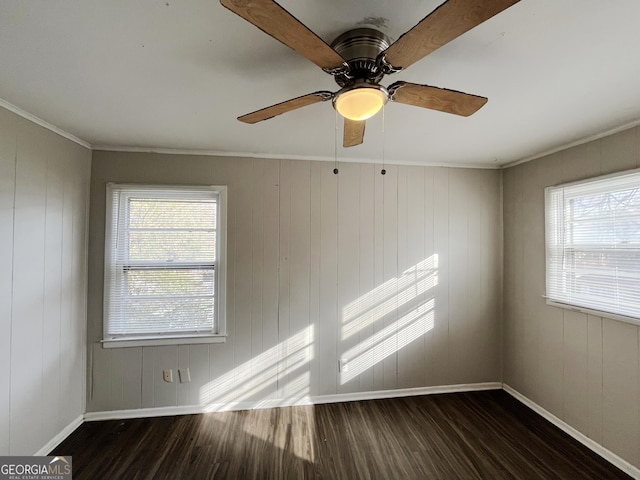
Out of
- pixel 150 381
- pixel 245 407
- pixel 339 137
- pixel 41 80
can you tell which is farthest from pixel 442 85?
pixel 150 381

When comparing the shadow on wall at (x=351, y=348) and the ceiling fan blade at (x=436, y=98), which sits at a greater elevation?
the ceiling fan blade at (x=436, y=98)

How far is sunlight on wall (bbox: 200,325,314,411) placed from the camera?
2.65m

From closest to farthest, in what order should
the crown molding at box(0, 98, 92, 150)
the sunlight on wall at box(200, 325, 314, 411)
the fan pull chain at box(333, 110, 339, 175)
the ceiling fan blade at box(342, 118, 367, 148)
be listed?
the ceiling fan blade at box(342, 118, 367, 148) → the crown molding at box(0, 98, 92, 150) → the fan pull chain at box(333, 110, 339, 175) → the sunlight on wall at box(200, 325, 314, 411)

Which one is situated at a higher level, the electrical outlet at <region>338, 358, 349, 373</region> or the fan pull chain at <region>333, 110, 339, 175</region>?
the fan pull chain at <region>333, 110, 339, 175</region>

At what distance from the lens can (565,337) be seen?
2426 mm

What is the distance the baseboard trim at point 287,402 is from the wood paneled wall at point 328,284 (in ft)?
0.17

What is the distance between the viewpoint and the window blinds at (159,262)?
2541mm

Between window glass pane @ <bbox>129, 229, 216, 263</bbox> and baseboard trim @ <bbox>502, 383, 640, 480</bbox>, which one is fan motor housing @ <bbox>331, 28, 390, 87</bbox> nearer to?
window glass pane @ <bbox>129, 229, 216, 263</bbox>

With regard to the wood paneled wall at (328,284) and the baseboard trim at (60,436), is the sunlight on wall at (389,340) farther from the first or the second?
the baseboard trim at (60,436)

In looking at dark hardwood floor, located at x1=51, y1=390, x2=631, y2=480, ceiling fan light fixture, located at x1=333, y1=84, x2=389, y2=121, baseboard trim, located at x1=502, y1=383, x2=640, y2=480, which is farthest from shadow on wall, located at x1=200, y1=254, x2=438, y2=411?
ceiling fan light fixture, located at x1=333, y1=84, x2=389, y2=121

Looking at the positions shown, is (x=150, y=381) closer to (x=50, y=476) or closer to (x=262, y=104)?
(x=50, y=476)

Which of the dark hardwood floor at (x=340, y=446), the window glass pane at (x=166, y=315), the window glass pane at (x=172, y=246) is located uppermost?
the window glass pane at (x=172, y=246)

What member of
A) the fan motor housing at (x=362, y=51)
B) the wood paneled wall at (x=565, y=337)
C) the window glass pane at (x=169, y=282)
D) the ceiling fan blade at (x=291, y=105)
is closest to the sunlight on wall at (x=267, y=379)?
the window glass pane at (x=169, y=282)

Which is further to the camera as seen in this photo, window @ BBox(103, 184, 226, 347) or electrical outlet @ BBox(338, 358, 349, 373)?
electrical outlet @ BBox(338, 358, 349, 373)
